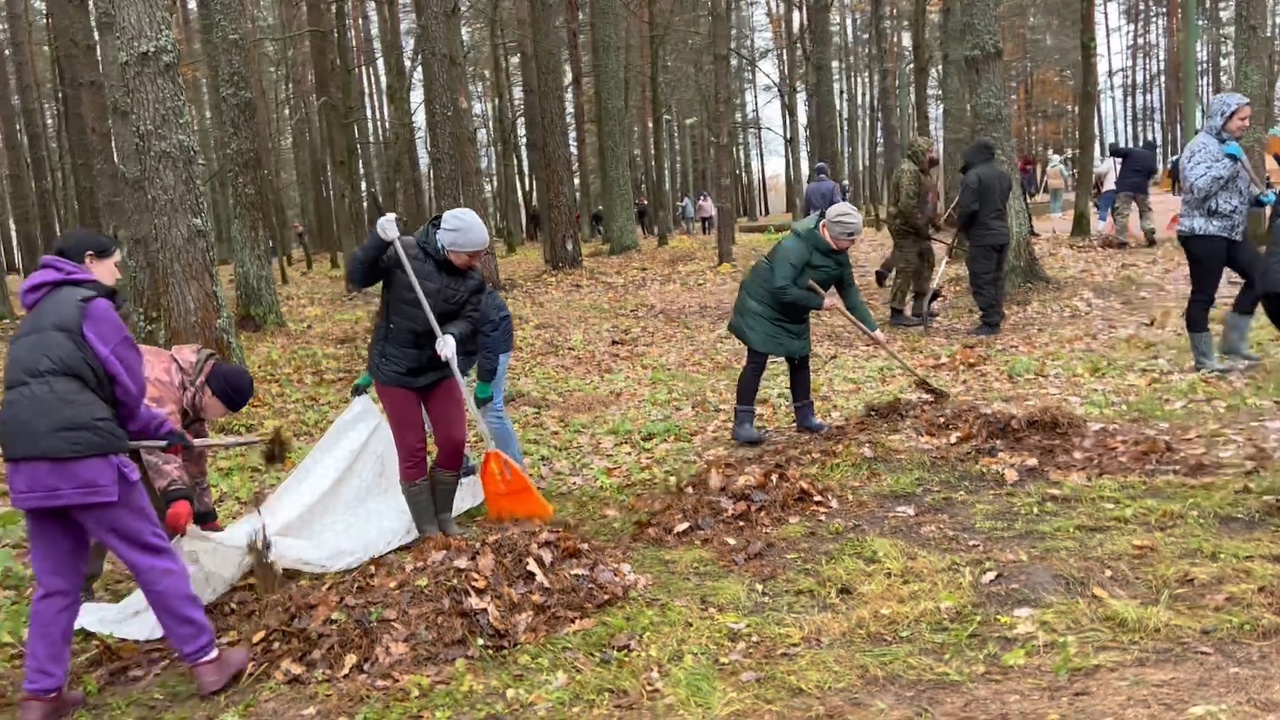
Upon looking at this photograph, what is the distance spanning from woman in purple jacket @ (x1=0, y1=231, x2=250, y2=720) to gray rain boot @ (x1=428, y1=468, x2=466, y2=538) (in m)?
1.41

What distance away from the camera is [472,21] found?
2153 cm

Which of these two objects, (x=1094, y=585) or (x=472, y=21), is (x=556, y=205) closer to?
(x=472, y=21)

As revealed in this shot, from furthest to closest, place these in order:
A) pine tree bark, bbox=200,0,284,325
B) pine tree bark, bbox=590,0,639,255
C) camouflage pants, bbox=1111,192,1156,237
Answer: pine tree bark, bbox=590,0,639,255 → camouflage pants, bbox=1111,192,1156,237 → pine tree bark, bbox=200,0,284,325

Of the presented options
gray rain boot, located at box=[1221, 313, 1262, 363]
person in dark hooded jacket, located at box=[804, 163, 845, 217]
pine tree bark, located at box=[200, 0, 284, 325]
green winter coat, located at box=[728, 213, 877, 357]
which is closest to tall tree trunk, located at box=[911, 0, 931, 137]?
person in dark hooded jacket, located at box=[804, 163, 845, 217]

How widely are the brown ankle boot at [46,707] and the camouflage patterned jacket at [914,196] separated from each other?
27.4ft

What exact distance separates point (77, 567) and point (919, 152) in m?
8.36

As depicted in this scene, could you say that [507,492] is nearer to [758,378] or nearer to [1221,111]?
[758,378]

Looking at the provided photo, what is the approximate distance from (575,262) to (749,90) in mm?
25153

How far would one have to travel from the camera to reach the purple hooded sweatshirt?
3189 millimetres

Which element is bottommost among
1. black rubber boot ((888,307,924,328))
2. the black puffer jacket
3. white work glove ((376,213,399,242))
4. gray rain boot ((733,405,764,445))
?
gray rain boot ((733,405,764,445))

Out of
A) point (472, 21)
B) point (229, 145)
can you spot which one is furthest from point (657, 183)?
point (229, 145)

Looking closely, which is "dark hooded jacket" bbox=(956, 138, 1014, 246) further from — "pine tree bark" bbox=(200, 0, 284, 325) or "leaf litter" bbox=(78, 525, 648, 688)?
"pine tree bark" bbox=(200, 0, 284, 325)

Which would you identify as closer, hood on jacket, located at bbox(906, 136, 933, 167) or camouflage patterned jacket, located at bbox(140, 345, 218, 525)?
camouflage patterned jacket, located at bbox(140, 345, 218, 525)

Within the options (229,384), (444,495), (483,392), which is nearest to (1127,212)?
(483,392)
